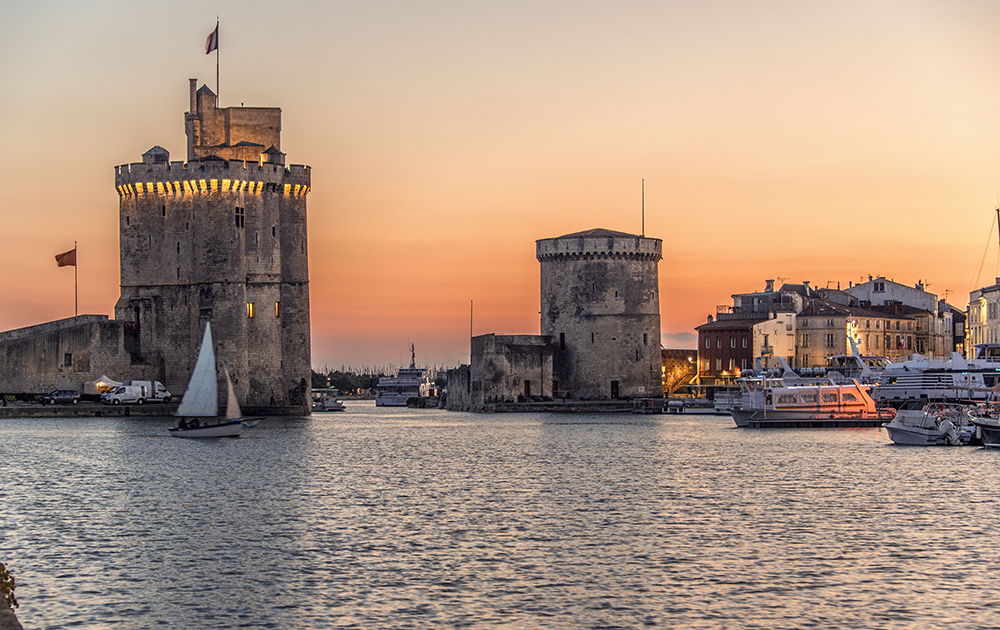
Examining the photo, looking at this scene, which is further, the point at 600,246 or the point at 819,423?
the point at 600,246

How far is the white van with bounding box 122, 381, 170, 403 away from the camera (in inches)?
2482

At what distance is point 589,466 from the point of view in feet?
123

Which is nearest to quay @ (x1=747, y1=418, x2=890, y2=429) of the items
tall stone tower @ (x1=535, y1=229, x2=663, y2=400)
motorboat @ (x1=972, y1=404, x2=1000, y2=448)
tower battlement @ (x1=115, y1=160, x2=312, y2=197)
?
motorboat @ (x1=972, y1=404, x2=1000, y2=448)

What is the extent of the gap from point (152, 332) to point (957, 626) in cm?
5433

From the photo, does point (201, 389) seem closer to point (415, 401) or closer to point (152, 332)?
point (152, 332)

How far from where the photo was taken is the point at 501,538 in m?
22.4

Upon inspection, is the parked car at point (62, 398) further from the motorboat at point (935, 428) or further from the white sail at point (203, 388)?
the motorboat at point (935, 428)

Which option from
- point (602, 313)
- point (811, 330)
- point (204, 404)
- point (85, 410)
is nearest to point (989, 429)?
point (204, 404)

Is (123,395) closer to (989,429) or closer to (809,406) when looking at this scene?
(809,406)

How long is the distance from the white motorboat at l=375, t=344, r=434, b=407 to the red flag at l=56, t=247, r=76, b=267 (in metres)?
52.0

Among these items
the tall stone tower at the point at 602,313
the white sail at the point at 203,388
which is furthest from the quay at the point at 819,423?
the white sail at the point at 203,388

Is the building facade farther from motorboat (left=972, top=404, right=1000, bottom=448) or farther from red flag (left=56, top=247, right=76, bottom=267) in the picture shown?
red flag (left=56, top=247, right=76, bottom=267)

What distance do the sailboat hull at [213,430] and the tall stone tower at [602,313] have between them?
33.1 metres

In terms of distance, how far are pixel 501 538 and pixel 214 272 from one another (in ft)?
143
